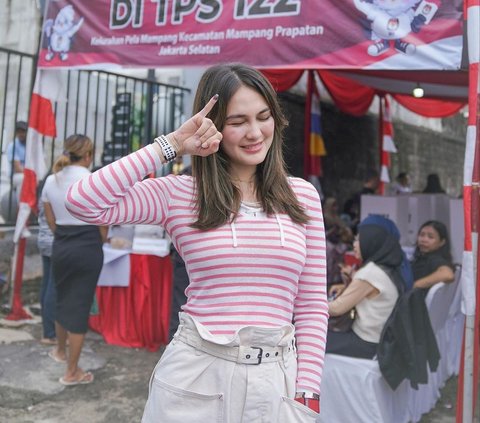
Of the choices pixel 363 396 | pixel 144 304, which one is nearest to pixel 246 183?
pixel 363 396

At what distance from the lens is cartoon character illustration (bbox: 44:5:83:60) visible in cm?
435

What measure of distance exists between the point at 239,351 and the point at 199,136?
1.75 feet

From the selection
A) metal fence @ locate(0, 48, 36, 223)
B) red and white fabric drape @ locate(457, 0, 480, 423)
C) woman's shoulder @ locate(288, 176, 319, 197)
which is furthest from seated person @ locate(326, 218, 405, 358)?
metal fence @ locate(0, 48, 36, 223)

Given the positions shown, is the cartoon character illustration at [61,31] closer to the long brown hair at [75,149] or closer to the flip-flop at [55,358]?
the long brown hair at [75,149]

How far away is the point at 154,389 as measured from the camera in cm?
135

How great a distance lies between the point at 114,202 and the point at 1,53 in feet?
16.6

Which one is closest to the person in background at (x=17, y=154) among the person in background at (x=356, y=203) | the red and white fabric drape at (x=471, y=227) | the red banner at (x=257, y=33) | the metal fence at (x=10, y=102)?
the metal fence at (x=10, y=102)

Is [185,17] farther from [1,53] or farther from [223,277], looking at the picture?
[223,277]

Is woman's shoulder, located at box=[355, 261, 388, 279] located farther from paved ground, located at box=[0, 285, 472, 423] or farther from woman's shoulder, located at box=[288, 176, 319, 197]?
woman's shoulder, located at box=[288, 176, 319, 197]

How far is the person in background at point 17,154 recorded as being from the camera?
5.60 m

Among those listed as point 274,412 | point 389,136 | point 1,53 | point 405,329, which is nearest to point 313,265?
point 274,412

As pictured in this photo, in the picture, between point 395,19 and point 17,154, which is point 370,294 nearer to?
point 395,19

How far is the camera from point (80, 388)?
3631 mm

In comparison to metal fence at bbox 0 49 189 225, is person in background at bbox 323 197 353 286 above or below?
below
